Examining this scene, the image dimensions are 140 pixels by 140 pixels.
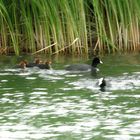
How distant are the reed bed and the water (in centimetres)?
189

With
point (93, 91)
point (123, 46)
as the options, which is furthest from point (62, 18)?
point (93, 91)

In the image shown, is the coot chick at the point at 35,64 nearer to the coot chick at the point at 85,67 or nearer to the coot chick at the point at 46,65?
the coot chick at the point at 46,65

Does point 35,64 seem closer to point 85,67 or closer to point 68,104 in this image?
point 85,67

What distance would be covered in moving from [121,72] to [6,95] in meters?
3.77

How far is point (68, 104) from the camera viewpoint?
42.5ft

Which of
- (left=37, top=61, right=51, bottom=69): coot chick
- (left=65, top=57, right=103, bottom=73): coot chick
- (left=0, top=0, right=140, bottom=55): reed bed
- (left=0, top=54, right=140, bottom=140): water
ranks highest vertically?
(left=0, top=0, right=140, bottom=55): reed bed

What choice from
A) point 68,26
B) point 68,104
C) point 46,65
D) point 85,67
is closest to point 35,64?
point 46,65

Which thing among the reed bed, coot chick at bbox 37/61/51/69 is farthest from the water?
the reed bed

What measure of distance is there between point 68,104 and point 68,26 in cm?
712

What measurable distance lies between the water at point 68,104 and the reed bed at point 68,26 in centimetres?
189

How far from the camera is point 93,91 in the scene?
14250 mm

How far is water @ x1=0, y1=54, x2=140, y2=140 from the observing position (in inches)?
425

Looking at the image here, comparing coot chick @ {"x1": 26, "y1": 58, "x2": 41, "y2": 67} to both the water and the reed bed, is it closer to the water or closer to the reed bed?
the water

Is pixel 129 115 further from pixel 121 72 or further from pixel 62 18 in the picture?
pixel 62 18
